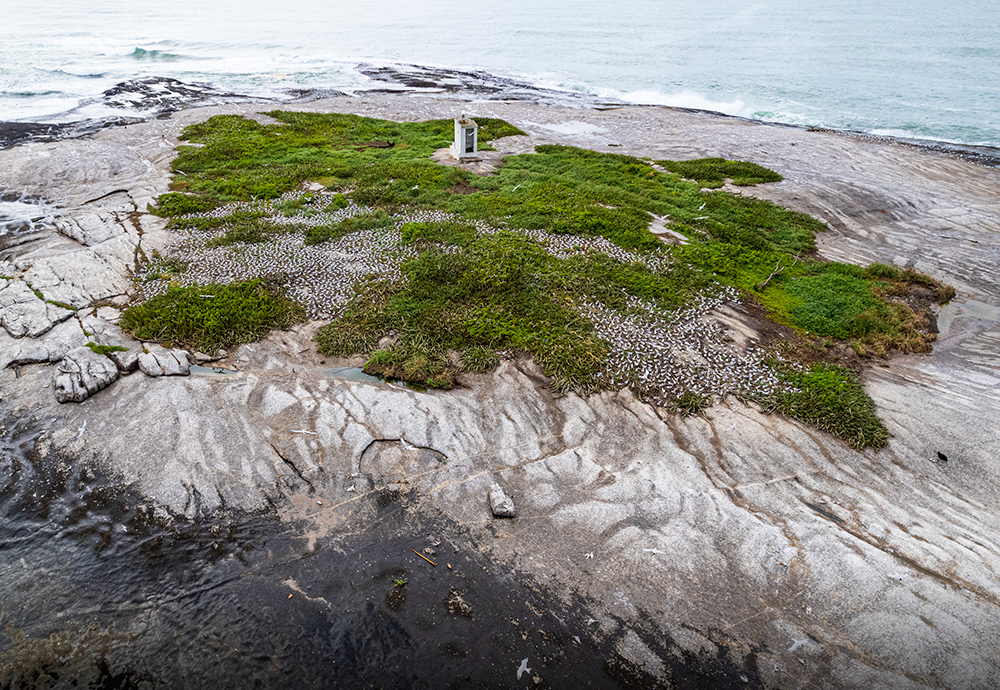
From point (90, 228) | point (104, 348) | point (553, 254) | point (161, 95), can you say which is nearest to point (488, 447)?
point (553, 254)

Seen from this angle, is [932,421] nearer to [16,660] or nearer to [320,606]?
[320,606]

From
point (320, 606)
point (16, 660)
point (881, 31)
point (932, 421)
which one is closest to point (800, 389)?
point (932, 421)

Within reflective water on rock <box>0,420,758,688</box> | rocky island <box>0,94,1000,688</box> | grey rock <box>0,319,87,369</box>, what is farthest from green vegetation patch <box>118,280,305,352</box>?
reflective water on rock <box>0,420,758,688</box>

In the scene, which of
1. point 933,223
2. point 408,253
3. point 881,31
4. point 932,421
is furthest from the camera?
point 881,31

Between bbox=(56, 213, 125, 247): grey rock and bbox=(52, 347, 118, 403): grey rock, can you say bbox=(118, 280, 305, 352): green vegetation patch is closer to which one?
bbox=(52, 347, 118, 403): grey rock

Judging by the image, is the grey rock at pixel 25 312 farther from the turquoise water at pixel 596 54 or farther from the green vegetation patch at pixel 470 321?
the turquoise water at pixel 596 54
